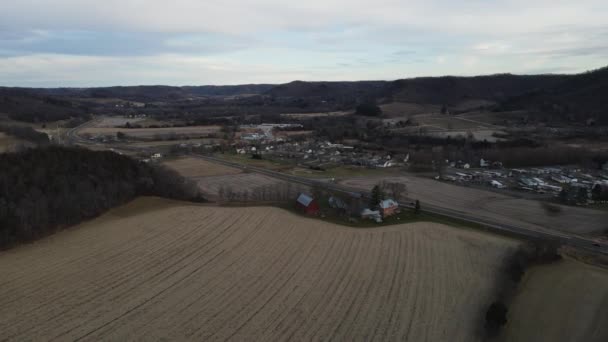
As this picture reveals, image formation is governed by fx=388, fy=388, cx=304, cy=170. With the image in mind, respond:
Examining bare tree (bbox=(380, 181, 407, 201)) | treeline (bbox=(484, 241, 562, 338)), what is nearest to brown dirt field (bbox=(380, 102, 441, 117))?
bare tree (bbox=(380, 181, 407, 201))

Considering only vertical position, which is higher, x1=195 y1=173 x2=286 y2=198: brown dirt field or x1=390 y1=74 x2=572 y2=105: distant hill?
x1=390 y1=74 x2=572 y2=105: distant hill

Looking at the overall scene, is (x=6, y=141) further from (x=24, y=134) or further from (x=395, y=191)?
(x=395, y=191)

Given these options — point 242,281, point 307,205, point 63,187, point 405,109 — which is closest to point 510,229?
point 307,205

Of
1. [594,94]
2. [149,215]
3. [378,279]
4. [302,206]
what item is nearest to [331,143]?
[302,206]

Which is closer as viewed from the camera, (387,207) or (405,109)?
(387,207)

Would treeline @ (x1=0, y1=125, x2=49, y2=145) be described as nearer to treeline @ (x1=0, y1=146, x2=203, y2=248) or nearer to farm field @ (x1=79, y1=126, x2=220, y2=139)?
farm field @ (x1=79, y1=126, x2=220, y2=139)

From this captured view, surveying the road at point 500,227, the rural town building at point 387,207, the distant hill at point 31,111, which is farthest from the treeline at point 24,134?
the rural town building at point 387,207
